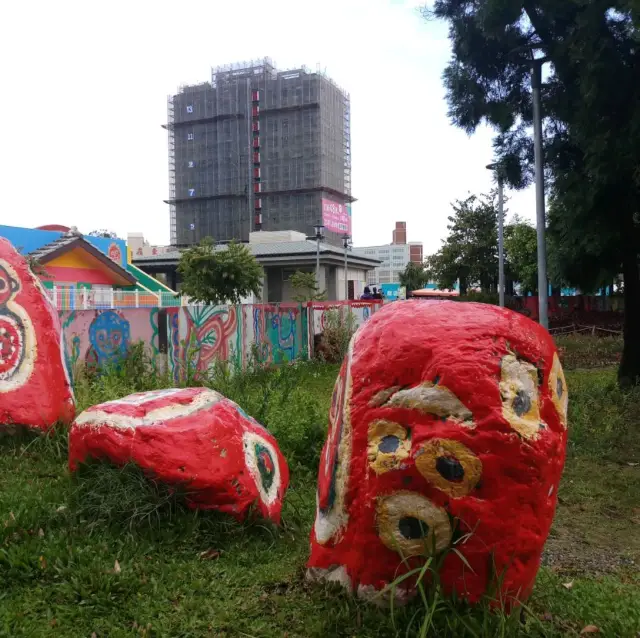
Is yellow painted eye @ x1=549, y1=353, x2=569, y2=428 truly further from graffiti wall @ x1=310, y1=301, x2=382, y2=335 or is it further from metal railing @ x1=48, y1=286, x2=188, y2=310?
graffiti wall @ x1=310, y1=301, x2=382, y2=335

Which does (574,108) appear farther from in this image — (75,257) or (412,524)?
(75,257)

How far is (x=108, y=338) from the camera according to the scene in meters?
9.48

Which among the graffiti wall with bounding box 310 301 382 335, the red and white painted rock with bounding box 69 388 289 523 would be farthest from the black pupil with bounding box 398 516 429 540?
the graffiti wall with bounding box 310 301 382 335

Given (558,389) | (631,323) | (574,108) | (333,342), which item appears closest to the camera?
(558,389)

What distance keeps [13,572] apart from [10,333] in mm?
2923

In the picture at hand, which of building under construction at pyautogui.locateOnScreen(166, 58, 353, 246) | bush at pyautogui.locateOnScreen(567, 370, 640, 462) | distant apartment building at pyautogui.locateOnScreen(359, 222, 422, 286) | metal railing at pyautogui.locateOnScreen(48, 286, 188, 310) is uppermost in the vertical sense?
building under construction at pyautogui.locateOnScreen(166, 58, 353, 246)

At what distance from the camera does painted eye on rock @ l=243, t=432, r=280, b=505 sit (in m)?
4.14

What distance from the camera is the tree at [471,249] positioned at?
30.2 meters

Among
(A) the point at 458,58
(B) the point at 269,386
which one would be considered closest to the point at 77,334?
(B) the point at 269,386

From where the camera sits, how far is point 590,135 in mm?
8617

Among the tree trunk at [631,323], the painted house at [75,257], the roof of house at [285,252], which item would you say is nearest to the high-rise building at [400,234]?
the roof of house at [285,252]

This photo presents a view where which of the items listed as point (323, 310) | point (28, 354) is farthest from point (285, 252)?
point (28, 354)

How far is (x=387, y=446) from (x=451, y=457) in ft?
0.94

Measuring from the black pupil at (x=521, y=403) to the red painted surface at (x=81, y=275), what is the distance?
65.9 feet
